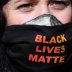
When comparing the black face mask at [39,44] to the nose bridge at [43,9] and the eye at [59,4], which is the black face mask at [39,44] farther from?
the eye at [59,4]

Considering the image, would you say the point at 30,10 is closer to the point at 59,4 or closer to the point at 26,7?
the point at 26,7

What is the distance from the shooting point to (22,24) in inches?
128

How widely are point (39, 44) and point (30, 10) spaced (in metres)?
0.30

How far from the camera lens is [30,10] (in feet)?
10.8

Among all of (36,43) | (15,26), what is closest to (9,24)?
(15,26)

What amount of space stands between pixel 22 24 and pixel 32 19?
86mm

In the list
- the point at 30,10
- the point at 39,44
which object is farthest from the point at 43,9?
the point at 39,44

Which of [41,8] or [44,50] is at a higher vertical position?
[41,8]

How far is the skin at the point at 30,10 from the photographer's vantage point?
3.27 metres

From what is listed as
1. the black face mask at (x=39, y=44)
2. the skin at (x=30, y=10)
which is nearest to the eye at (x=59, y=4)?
the skin at (x=30, y=10)

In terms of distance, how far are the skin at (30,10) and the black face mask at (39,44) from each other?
0.21ft

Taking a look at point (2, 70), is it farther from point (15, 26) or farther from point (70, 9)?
point (70, 9)

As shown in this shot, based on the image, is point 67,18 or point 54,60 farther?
point 67,18

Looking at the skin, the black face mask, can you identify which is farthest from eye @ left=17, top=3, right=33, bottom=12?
the black face mask
